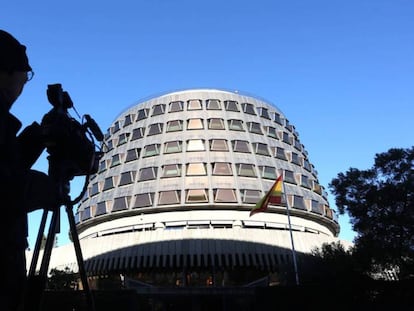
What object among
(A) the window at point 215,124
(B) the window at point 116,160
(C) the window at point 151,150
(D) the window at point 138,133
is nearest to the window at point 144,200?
(C) the window at point 151,150

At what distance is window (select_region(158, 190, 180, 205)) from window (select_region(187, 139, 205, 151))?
687 cm

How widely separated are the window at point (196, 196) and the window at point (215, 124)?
427 inches

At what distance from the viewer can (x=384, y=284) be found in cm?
2712

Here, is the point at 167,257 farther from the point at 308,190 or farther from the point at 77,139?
the point at 77,139

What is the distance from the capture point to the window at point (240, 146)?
58.4 metres

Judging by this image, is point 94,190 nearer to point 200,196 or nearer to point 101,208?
point 101,208

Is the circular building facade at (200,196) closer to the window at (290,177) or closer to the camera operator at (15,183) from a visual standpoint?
the window at (290,177)

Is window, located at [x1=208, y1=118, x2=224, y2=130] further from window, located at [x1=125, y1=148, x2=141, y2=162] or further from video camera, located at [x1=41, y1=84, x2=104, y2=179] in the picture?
video camera, located at [x1=41, y1=84, x2=104, y2=179]

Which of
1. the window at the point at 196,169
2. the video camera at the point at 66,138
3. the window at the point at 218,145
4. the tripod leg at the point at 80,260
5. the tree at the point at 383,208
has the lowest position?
the tripod leg at the point at 80,260

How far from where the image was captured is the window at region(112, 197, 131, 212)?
54.8 metres

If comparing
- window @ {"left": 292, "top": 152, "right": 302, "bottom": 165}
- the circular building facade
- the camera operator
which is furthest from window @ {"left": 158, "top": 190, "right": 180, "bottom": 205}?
the camera operator

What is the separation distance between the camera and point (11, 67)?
197 inches

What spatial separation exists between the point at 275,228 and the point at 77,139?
47977mm

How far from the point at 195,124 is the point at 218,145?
15.9 ft
